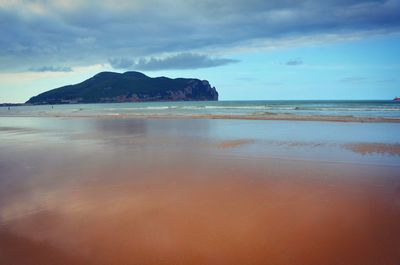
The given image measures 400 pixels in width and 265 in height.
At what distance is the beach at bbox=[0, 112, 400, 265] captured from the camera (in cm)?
381

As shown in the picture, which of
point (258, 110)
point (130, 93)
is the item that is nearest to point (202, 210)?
point (258, 110)

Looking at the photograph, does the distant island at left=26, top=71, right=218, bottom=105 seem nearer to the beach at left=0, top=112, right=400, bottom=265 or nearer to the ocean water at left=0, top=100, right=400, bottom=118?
the ocean water at left=0, top=100, right=400, bottom=118

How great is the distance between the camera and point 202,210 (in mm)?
5141

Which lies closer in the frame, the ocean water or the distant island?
the ocean water

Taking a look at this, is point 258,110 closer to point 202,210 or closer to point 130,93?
point 202,210

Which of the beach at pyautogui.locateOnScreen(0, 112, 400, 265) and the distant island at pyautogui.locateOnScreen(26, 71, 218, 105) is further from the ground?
the distant island at pyautogui.locateOnScreen(26, 71, 218, 105)

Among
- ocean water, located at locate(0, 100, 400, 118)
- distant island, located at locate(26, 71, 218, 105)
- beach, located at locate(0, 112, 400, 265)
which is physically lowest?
beach, located at locate(0, 112, 400, 265)

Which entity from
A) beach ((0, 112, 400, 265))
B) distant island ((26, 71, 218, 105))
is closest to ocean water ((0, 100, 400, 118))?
beach ((0, 112, 400, 265))

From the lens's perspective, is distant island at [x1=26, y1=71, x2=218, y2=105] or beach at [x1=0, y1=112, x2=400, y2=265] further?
distant island at [x1=26, y1=71, x2=218, y2=105]

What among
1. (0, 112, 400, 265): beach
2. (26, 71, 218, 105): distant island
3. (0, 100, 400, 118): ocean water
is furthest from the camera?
(26, 71, 218, 105): distant island

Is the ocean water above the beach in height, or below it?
above

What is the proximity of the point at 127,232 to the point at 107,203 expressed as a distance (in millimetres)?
1353

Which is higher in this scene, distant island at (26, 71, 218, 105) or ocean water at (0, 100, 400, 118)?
distant island at (26, 71, 218, 105)

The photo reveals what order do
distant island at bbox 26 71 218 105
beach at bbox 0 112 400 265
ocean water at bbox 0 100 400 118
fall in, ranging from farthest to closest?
distant island at bbox 26 71 218 105
ocean water at bbox 0 100 400 118
beach at bbox 0 112 400 265
